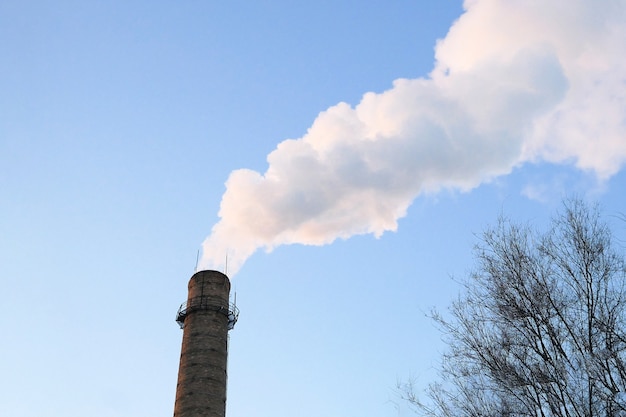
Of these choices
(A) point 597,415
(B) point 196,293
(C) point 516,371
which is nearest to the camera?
(A) point 597,415

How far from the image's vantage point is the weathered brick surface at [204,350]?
89.9 ft

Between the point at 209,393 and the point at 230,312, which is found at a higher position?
the point at 230,312

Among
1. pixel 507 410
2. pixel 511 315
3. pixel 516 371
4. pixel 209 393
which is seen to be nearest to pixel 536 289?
pixel 511 315

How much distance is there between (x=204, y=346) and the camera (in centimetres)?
2894

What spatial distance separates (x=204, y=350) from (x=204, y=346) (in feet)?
0.72

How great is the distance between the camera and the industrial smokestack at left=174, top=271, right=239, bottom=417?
2744 cm

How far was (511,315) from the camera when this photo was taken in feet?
36.4

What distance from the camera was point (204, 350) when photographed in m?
28.8

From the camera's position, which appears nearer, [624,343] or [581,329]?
[624,343]

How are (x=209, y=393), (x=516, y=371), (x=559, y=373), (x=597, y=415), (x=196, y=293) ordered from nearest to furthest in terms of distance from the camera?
(x=597, y=415), (x=559, y=373), (x=516, y=371), (x=209, y=393), (x=196, y=293)

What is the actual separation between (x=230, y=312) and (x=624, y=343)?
23967mm

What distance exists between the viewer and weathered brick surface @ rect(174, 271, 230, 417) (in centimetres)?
2741

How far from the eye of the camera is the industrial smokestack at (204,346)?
27.4m

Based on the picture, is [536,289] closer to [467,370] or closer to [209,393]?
[467,370]
